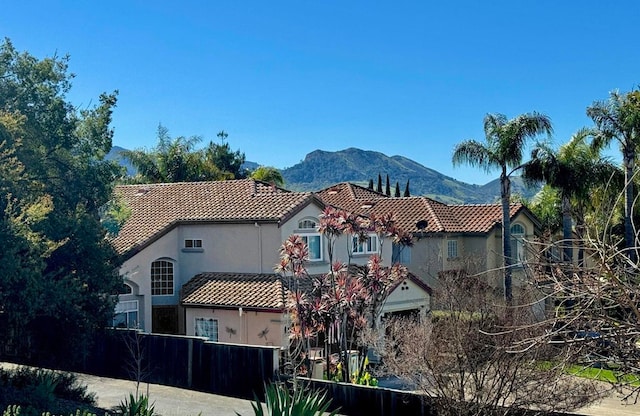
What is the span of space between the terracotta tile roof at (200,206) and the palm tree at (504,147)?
10.2m

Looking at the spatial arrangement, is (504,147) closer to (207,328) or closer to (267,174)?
(207,328)

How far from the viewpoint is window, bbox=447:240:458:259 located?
43.4 metres

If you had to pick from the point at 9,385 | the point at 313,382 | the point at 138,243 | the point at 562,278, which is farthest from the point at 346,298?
the point at 562,278

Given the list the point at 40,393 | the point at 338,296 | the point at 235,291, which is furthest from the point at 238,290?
the point at 40,393

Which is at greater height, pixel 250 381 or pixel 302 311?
pixel 302 311

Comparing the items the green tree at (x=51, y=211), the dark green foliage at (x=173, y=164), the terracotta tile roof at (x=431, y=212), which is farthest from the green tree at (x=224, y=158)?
the green tree at (x=51, y=211)

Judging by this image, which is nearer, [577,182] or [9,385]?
[9,385]

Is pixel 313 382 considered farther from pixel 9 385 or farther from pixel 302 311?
pixel 9 385

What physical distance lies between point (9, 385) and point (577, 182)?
96.0 feet

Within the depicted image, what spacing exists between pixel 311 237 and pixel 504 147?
1165 centimetres

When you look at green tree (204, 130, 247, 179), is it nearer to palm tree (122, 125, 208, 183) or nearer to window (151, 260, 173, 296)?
palm tree (122, 125, 208, 183)

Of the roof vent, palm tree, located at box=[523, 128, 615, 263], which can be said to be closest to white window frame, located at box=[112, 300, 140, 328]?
the roof vent

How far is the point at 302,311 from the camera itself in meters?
22.0

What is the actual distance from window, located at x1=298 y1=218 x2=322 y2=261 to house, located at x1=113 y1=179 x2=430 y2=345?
0.15ft
